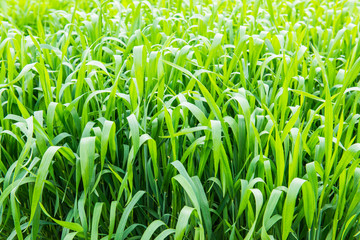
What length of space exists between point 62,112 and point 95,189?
27 centimetres

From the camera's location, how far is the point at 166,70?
1.45m

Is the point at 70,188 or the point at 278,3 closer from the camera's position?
the point at 70,188

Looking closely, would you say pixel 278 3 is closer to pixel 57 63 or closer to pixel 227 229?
pixel 57 63

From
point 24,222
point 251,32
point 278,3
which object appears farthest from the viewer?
point 278,3

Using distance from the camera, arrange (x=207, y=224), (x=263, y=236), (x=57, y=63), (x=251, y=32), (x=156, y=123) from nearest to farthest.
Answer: (x=263, y=236), (x=207, y=224), (x=156, y=123), (x=57, y=63), (x=251, y=32)

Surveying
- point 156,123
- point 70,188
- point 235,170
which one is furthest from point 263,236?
point 70,188

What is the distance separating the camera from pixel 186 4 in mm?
2588

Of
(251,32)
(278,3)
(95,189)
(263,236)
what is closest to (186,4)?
(278,3)

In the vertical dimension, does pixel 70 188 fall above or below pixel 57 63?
below

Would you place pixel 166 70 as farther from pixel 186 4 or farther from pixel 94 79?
pixel 186 4

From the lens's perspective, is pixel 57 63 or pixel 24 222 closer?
pixel 24 222

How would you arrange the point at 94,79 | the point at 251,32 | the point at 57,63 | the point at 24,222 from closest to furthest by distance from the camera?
the point at 24,222
the point at 94,79
the point at 57,63
the point at 251,32

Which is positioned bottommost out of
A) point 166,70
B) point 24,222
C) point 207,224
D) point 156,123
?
point 24,222

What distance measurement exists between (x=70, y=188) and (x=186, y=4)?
→ 64.4 inches
